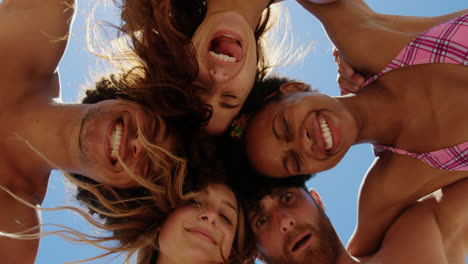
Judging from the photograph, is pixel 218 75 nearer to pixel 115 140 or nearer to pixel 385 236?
pixel 115 140

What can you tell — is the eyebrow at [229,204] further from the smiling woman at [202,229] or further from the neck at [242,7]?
the neck at [242,7]

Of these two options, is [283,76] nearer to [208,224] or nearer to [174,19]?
[174,19]

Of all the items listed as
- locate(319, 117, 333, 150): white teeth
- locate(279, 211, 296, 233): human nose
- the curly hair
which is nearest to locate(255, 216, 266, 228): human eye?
locate(279, 211, 296, 233): human nose

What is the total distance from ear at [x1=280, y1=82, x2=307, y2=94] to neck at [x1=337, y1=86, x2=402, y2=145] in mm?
295

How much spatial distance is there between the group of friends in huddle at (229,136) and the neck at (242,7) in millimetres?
13

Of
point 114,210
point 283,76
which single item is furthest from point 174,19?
point 114,210

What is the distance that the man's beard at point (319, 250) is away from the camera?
264cm

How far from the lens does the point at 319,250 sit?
8.72 ft

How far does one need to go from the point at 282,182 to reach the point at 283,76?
906 millimetres

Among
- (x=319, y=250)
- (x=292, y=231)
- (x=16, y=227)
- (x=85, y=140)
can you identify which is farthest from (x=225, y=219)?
(x=16, y=227)

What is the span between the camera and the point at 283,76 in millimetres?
3213

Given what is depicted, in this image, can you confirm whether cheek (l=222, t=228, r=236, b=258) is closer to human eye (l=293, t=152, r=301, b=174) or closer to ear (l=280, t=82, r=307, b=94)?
human eye (l=293, t=152, r=301, b=174)

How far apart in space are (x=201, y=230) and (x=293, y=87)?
1.28 m

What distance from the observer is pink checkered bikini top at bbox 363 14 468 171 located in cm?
256
